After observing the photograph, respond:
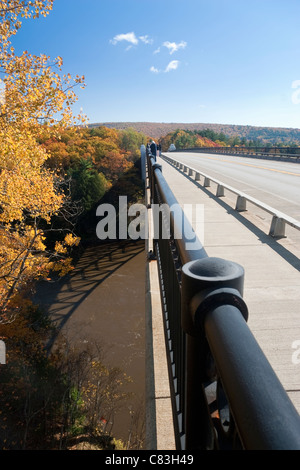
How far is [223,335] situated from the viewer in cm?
81

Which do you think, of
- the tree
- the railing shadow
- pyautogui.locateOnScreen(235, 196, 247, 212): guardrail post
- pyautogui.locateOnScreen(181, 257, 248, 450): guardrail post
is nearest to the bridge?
pyautogui.locateOnScreen(181, 257, 248, 450): guardrail post

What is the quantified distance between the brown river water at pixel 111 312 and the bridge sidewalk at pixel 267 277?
1165cm

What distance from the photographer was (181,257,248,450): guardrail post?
0.93 m

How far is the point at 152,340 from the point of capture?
385 centimetres

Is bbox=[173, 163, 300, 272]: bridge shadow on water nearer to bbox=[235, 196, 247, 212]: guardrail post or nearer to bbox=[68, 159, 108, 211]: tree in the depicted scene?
bbox=[235, 196, 247, 212]: guardrail post

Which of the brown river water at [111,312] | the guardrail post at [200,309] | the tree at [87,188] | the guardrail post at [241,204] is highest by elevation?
the guardrail post at [200,309]

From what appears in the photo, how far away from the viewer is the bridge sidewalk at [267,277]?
11.2ft

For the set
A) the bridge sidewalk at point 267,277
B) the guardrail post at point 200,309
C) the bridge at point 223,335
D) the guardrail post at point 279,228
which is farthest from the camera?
the guardrail post at point 279,228

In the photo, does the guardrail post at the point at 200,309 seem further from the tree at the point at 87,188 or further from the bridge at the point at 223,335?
the tree at the point at 87,188

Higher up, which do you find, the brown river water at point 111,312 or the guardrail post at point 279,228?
the guardrail post at point 279,228

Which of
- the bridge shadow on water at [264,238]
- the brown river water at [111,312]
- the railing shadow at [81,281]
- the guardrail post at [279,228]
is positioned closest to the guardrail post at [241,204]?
the bridge shadow on water at [264,238]
